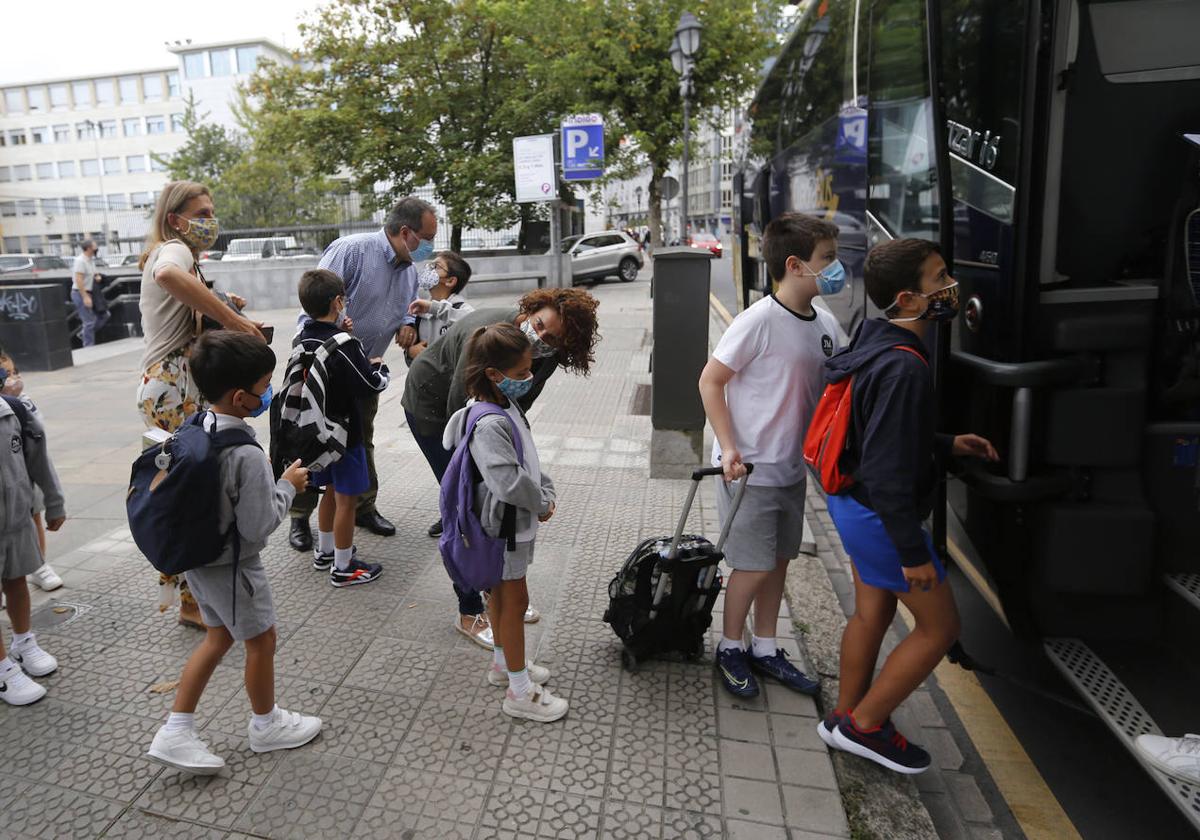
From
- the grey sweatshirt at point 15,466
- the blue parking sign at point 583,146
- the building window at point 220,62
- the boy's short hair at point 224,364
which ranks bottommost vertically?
the grey sweatshirt at point 15,466

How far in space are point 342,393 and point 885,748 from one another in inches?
107

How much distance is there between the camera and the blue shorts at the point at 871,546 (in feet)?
8.20

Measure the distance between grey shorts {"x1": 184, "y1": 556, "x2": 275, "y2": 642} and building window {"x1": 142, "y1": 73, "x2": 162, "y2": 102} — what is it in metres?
76.2

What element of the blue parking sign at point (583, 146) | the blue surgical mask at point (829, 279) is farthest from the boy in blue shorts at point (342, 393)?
the blue parking sign at point (583, 146)

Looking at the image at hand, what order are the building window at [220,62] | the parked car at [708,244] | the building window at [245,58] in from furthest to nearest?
the building window at [220,62] < the building window at [245,58] < the parked car at [708,244]

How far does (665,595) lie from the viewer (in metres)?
3.13

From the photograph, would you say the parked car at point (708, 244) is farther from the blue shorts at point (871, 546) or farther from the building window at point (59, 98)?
the building window at point (59, 98)

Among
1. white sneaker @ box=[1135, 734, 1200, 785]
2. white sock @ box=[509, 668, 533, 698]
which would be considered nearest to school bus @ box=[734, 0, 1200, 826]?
white sneaker @ box=[1135, 734, 1200, 785]

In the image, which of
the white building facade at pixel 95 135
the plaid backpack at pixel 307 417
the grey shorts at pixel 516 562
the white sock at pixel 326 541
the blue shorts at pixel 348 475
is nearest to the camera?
the grey shorts at pixel 516 562

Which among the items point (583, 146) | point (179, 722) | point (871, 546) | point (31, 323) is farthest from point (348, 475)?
point (583, 146)

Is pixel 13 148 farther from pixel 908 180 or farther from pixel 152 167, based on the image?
pixel 908 180

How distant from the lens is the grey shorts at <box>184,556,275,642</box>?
8.41 feet

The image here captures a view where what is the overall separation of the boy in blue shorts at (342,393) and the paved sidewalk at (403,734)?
17 cm

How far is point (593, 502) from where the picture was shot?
5.25m
